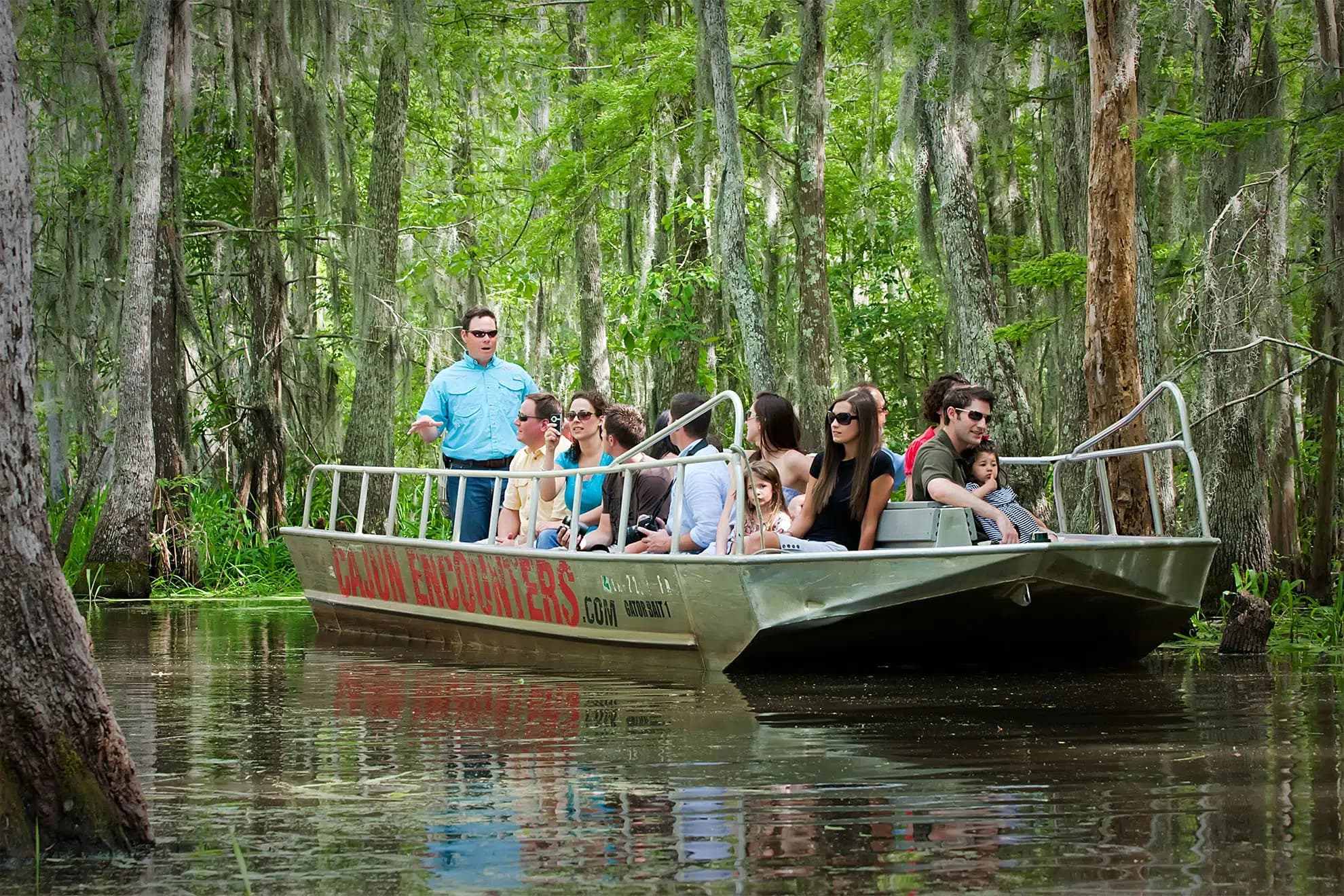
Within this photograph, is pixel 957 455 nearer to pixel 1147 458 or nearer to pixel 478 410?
pixel 1147 458

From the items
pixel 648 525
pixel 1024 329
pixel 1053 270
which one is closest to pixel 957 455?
pixel 648 525

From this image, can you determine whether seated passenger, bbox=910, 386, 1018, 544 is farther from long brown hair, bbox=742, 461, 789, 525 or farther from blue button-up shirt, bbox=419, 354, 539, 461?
blue button-up shirt, bbox=419, 354, 539, 461

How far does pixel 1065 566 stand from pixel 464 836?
4506 millimetres

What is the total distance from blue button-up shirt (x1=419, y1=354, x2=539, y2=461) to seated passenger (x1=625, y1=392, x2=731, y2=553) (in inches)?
91.6

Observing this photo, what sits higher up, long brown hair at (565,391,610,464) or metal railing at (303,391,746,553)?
long brown hair at (565,391,610,464)

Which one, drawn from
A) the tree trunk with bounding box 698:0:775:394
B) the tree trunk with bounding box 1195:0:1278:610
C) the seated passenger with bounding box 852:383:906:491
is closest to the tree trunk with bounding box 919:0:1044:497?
the tree trunk with bounding box 698:0:775:394

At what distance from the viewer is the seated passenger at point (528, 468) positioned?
1114 centimetres

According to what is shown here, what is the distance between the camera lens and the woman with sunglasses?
35.2 ft

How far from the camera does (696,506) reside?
9.42 metres

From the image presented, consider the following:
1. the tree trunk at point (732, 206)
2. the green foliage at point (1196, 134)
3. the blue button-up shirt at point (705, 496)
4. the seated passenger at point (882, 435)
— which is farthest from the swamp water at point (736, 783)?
the tree trunk at point (732, 206)

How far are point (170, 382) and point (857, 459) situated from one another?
10.4m

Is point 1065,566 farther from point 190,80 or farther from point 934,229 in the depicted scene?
point 190,80

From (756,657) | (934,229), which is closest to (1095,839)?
(756,657)

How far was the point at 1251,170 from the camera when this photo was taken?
1173cm
